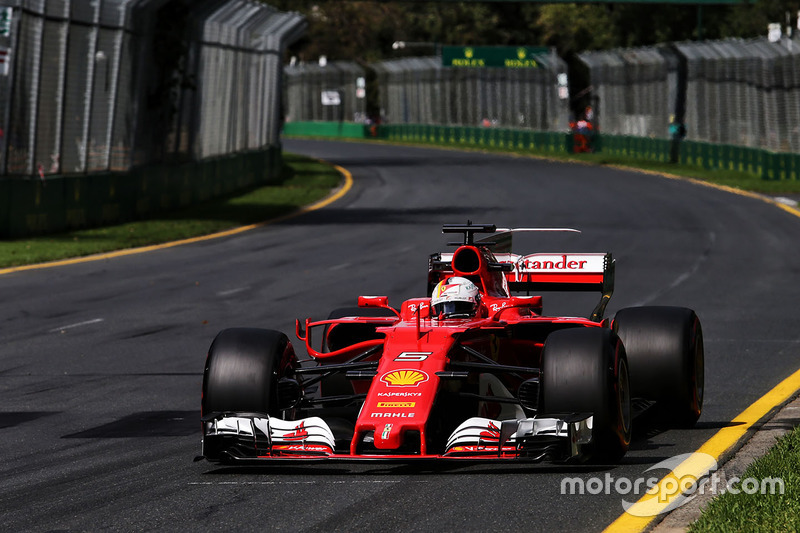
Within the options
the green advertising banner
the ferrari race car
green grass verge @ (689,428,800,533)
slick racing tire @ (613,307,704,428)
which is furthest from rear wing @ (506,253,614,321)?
the green advertising banner

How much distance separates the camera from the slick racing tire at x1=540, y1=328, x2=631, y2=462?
780 cm

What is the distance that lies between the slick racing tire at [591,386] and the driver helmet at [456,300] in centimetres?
95

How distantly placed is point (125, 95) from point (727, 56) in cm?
2111

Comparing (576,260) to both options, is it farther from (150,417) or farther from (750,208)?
(750,208)

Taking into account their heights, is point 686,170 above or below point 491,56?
below

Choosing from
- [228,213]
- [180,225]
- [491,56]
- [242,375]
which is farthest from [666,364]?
[491,56]

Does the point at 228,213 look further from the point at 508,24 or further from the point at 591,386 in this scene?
the point at 508,24

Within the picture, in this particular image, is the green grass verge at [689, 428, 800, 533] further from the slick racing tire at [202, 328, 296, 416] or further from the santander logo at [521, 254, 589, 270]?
the santander logo at [521, 254, 589, 270]

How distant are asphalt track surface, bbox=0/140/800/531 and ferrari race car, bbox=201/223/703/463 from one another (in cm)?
19

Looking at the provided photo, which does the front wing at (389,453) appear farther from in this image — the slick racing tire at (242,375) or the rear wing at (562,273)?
the rear wing at (562,273)

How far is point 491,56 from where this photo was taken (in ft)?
232

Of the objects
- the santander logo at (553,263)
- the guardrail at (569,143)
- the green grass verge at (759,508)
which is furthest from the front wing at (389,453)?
the guardrail at (569,143)

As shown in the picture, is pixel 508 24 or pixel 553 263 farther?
pixel 508 24

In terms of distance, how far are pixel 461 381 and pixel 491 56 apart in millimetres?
63149
